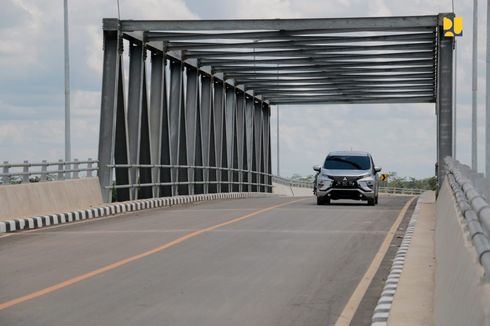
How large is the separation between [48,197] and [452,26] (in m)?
13.5

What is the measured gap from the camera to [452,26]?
3086cm

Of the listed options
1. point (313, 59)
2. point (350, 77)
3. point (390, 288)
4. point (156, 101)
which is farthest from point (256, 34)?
point (390, 288)

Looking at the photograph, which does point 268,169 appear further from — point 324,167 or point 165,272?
point 165,272

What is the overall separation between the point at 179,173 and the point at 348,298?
27.2 meters

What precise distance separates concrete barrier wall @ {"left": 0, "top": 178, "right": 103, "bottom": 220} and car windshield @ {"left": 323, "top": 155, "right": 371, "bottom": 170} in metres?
7.61

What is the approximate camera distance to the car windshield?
31.5 metres

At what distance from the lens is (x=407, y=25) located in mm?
31438

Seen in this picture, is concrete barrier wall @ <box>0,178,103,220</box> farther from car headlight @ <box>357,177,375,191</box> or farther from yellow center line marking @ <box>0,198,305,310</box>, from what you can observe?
car headlight @ <box>357,177,375,191</box>

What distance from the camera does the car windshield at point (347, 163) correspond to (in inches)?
1241

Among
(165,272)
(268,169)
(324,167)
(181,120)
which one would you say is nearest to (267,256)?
(165,272)

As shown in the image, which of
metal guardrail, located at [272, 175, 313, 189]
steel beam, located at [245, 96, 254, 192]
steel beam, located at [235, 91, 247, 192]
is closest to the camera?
steel beam, located at [235, 91, 247, 192]

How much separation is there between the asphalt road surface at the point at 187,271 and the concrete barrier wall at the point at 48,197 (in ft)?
4.07

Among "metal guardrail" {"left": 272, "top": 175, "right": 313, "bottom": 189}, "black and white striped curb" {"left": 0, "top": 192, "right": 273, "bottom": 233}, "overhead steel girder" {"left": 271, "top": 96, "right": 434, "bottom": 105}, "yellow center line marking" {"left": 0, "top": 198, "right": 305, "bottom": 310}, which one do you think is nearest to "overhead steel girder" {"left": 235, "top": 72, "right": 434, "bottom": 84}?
"overhead steel girder" {"left": 271, "top": 96, "right": 434, "bottom": 105}

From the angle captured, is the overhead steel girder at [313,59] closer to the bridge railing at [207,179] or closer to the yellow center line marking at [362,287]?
the bridge railing at [207,179]
